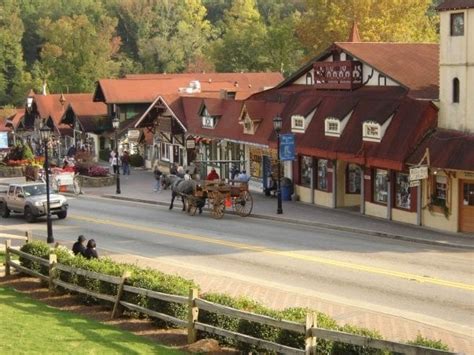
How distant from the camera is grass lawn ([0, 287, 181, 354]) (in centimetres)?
1480

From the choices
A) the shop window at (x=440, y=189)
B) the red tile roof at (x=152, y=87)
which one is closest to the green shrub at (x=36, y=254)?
the shop window at (x=440, y=189)

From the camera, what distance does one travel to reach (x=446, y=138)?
103 feet

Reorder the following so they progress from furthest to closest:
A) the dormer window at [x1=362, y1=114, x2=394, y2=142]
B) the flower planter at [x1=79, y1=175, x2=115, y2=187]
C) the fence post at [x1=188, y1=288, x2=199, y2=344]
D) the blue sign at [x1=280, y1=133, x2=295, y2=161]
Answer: the flower planter at [x1=79, y1=175, x2=115, y2=187]
the blue sign at [x1=280, y1=133, x2=295, y2=161]
the dormer window at [x1=362, y1=114, x2=394, y2=142]
the fence post at [x1=188, y1=288, x2=199, y2=344]

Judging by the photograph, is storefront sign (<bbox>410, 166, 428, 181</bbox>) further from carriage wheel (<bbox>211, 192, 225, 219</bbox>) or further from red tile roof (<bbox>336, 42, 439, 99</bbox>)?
carriage wheel (<bbox>211, 192, 225, 219</bbox>)

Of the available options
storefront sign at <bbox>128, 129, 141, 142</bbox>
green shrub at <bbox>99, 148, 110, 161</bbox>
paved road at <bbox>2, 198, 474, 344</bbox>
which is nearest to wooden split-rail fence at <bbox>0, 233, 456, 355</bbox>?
paved road at <bbox>2, 198, 474, 344</bbox>

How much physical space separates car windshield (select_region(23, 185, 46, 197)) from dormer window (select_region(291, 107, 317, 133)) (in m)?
12.6

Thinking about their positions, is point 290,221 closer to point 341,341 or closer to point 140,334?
point 140,334

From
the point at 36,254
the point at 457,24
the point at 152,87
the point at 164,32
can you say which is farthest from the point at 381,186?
the point at 164,32

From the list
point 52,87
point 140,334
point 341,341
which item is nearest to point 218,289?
point 140,334

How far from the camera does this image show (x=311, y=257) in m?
26.7

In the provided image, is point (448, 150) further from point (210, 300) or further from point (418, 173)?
point (210, 300)

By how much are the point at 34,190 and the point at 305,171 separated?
13.4 meters

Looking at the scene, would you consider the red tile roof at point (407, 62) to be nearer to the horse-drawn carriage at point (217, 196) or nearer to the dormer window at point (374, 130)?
the dormer window at point (374, 130)

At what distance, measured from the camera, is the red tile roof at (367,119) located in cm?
3259
